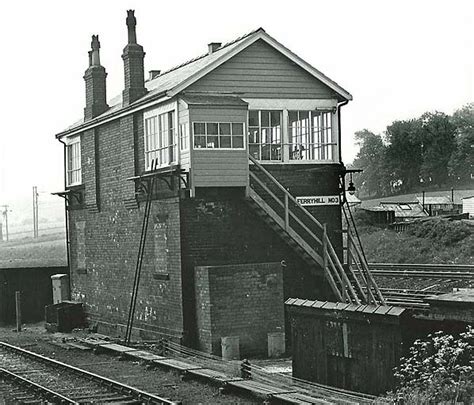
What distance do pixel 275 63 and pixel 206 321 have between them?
7105 millimetres

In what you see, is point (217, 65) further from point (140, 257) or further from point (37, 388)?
point (37, 388)

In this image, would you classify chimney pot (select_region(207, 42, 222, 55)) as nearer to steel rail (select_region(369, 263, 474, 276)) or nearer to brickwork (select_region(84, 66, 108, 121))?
brickwork (select_region(84, 66, 108, 121))

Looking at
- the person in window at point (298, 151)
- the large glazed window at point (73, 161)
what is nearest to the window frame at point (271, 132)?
the person in window at point (298, 151)

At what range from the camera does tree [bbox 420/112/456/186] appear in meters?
101

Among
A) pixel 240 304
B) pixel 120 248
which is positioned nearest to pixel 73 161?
pixel 120 248

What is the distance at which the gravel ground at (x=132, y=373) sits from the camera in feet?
47.7

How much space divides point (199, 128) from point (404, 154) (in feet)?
288

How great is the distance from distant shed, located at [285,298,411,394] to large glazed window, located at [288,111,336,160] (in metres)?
7.12

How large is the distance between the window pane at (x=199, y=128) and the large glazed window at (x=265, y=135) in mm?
1739

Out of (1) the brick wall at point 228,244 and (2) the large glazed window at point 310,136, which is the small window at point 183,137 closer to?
(1) the brick wall at point 228,244

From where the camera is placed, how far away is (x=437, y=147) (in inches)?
4021

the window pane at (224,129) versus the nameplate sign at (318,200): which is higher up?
the window pane at (224,129)

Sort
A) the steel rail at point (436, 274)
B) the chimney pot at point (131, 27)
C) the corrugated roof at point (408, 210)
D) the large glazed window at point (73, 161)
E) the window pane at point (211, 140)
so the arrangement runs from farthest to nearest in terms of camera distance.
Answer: the corrugated roof at point (408, 210)
the large glazed window at point (73, 161)
the steel rail at point (436, 274)
the chimney pot at point (131, 27)
the window pane at point (211, 140)

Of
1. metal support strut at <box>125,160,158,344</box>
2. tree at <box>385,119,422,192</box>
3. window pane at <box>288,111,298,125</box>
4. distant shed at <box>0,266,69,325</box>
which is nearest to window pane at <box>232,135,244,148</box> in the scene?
window pane at <box>288,111,298,125</box>
